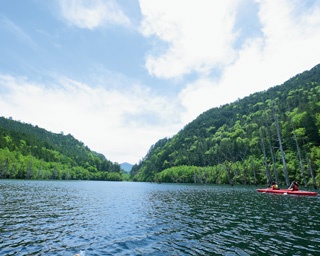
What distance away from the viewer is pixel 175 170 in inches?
7461

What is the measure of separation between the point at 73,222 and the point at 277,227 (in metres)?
19.0

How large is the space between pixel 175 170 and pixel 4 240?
178343 millimetres

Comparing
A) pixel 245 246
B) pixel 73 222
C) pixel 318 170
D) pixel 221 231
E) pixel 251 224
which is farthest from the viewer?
pixel 318 170

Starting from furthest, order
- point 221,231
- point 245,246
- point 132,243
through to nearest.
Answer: point 221,231 < point 132,243 < point 245,246

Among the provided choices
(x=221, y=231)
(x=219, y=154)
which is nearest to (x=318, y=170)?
(x=221, y=231)

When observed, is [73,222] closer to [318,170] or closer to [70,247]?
[70,247]

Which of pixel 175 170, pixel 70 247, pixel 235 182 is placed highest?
pixel 175 170

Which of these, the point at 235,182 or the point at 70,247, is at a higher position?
the point at 235,182

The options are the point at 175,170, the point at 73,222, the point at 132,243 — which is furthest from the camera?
the point at 175,170

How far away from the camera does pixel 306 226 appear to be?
758 inches

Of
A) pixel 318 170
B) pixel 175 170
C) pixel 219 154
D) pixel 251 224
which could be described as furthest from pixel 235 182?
pixel 251 224

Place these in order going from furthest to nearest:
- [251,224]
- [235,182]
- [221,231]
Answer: [235,182], [251,224], [221,231]

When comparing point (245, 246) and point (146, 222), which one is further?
point (146, 222)

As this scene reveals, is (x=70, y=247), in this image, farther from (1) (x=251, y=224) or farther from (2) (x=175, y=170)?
(2) (x=175, y=170)
